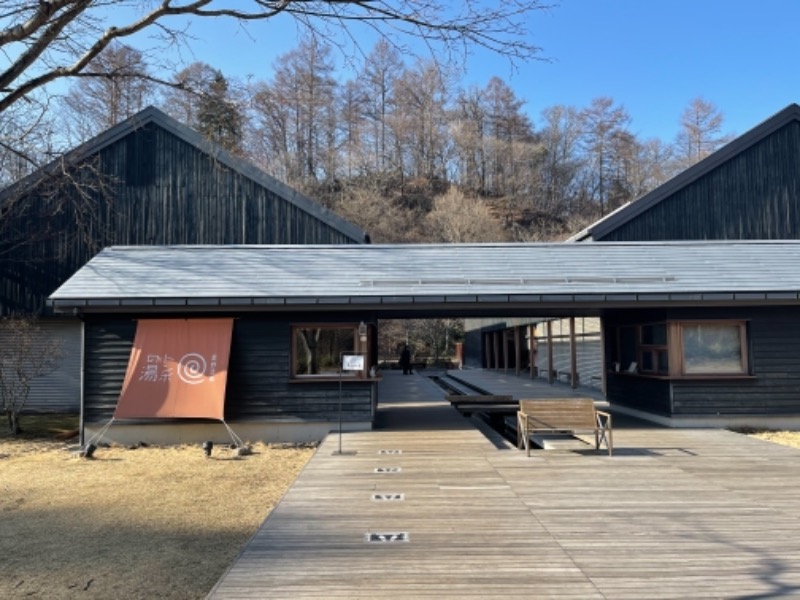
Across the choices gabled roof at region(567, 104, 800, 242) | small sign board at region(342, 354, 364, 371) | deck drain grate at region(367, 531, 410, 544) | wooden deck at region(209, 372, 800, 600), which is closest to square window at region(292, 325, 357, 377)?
small sign board at region(342, 354, 364, 371)

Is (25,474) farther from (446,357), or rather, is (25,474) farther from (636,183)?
(636,183)

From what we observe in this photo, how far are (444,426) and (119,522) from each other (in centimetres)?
668

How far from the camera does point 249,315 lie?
11688 mm

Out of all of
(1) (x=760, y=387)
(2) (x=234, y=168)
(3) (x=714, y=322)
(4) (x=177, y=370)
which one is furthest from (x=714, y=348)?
(2) (x=234, y=168)

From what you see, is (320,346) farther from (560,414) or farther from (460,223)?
(460,223)

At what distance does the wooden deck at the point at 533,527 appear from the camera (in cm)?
411

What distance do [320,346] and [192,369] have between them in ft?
7.92

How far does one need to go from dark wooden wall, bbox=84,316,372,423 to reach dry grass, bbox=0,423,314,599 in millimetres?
811

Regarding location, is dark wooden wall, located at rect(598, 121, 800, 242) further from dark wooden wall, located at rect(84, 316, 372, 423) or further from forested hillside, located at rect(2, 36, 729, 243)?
forested hillside, located at rect(2, 36, 729, 243)

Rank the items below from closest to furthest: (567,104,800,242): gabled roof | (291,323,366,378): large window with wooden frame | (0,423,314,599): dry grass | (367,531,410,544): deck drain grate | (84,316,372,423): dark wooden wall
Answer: (0,423,314,599): dry grass < (367,531,410,544): deck drain grate < (84,316,372,423): dark wooden wall < (291,323,366,378): large window with wooden frame < (567,104,800,242): gabled roof

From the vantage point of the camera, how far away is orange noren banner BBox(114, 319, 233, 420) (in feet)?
36.7

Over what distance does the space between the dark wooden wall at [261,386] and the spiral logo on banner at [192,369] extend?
21.1 inches

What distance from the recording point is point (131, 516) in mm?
6660

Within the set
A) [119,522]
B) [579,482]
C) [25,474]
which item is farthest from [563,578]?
[25,474]
